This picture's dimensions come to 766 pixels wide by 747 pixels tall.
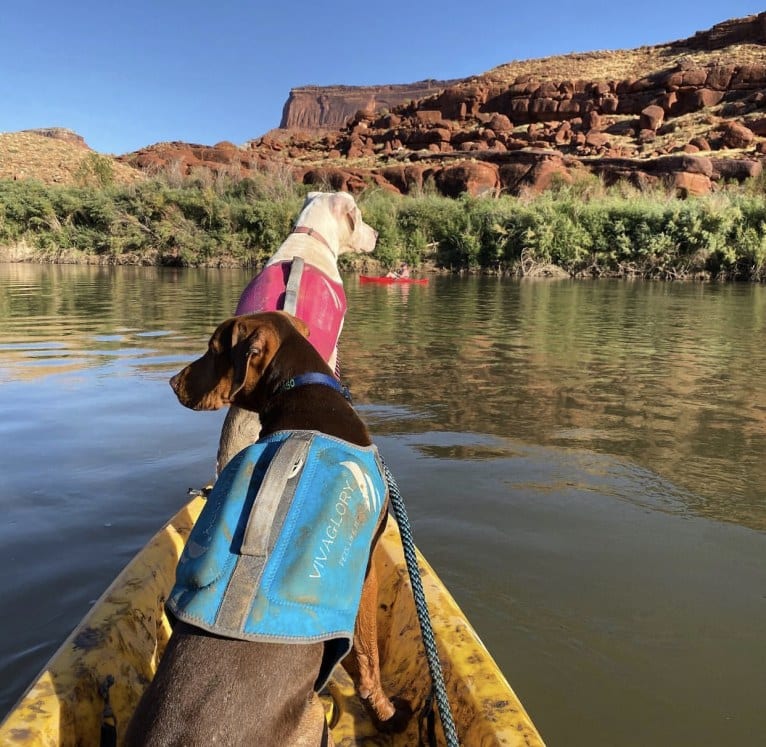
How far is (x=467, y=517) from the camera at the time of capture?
16.3 ft

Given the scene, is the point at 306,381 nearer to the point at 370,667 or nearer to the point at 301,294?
the point at 370,667

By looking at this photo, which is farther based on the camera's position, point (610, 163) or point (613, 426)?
point (610, 163)

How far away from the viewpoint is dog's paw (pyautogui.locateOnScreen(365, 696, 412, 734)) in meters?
2.68

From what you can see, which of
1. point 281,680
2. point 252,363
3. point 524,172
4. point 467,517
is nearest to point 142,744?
point 281,680

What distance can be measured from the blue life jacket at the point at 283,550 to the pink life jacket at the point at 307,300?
188 centimetres

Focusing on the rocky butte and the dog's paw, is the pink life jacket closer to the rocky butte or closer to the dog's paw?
the dog's paw

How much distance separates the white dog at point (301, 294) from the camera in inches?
136

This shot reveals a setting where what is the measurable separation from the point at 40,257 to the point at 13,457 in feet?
144

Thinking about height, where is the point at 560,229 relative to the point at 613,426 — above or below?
above

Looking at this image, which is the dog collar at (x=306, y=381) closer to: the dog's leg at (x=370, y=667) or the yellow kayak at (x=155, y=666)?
the dog's leg at (x=370, y=667)

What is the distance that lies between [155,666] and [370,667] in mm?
853

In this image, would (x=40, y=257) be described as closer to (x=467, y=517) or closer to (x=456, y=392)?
(x=456, y=392)

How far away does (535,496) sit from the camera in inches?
211

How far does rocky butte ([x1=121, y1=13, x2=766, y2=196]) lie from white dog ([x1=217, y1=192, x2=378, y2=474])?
156 feet
